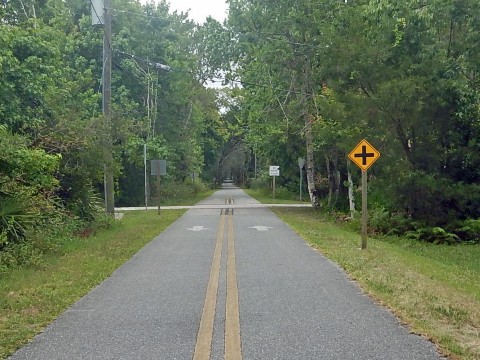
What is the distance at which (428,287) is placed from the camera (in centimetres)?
916

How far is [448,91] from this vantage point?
18.6 m

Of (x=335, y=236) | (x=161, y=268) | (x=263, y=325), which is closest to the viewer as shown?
(x=263, y=325)

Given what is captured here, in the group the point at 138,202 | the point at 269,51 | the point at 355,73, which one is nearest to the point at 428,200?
the point at 355,73

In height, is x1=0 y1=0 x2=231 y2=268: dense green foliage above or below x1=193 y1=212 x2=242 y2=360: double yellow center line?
above

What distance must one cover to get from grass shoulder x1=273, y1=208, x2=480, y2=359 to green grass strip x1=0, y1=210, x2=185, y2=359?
4.45 meters

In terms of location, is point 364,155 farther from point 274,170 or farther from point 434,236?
point 274,170

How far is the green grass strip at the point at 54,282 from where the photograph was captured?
672 cm

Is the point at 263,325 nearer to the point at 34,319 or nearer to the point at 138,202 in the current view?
the point at 34,319

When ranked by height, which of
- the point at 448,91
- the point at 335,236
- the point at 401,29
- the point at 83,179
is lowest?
the point at 335,236

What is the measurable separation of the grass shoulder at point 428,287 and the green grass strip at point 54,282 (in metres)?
4.45

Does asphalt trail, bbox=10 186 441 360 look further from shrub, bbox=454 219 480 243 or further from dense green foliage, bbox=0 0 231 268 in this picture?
shrub, bbox=454 219 480 243

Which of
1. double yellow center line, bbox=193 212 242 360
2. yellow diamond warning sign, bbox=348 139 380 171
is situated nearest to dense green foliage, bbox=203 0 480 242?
yellow diamond warning sign, bbox=348 139 380 171

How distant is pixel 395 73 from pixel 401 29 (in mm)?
1477

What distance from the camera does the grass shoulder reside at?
6262 millimetres
